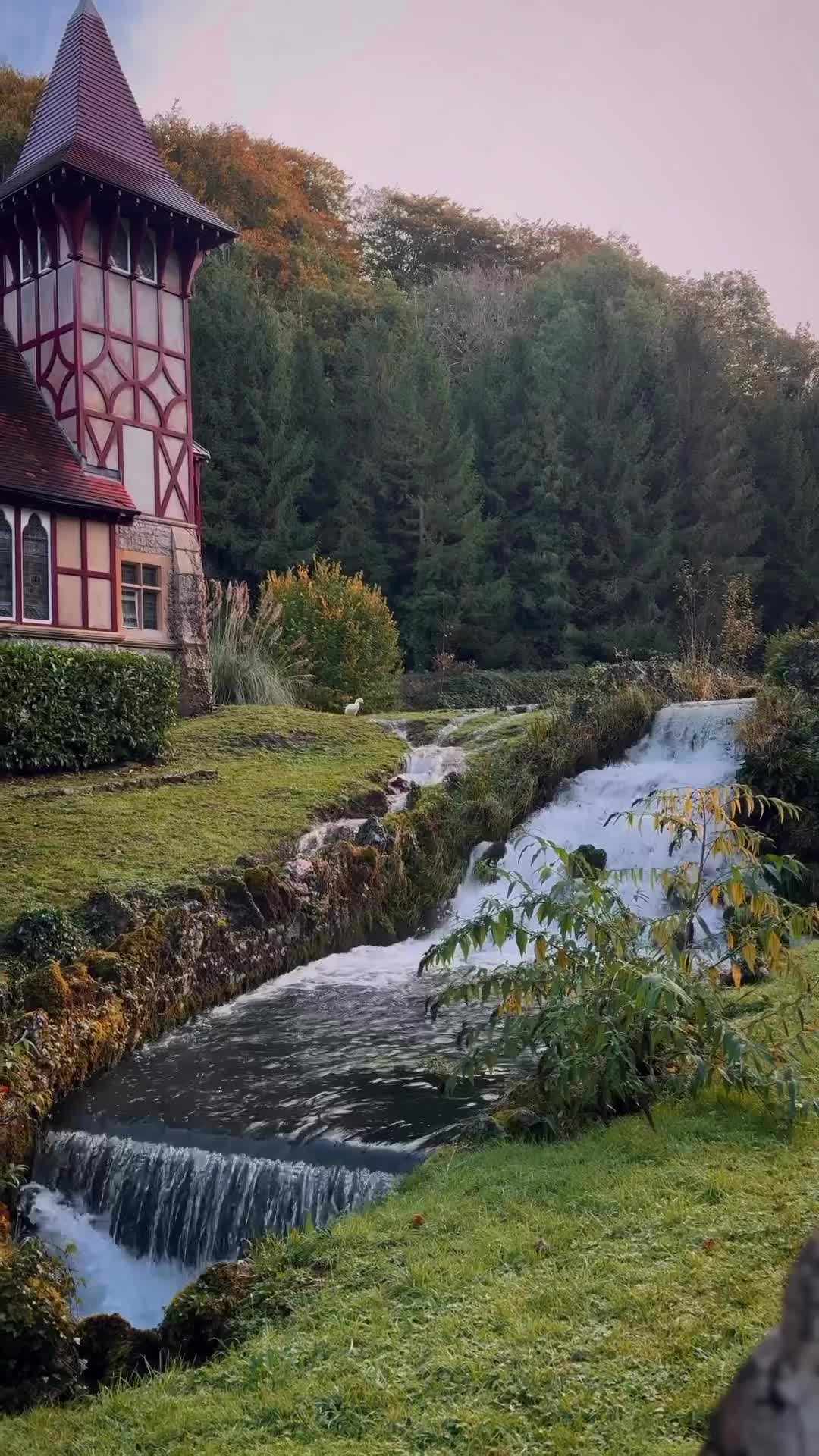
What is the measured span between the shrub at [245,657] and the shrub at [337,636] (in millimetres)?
325

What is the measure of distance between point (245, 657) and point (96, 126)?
9002mm

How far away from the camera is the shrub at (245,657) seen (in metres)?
19.3

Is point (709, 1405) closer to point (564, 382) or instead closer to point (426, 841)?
point (426, 841)

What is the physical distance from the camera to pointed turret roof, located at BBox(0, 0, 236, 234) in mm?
17812

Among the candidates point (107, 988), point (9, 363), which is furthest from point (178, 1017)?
point (9, 363)

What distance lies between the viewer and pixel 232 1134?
653cm

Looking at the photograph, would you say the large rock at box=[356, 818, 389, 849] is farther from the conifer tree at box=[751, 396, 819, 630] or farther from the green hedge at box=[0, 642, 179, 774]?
the conifer tree at box=[751, 396, 819, 630]

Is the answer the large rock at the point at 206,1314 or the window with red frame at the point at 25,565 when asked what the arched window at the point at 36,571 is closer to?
the window with red frame at the point at 25,565

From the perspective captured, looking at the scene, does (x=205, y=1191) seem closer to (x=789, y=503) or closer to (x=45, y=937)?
(x=45, y=937)

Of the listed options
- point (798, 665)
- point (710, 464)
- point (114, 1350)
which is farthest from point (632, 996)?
point (710, 464)

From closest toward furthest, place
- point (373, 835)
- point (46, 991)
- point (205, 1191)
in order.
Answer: point (205, 1191) → point (46, 991) → point (373, 835)

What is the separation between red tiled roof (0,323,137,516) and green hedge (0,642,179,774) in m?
2.68

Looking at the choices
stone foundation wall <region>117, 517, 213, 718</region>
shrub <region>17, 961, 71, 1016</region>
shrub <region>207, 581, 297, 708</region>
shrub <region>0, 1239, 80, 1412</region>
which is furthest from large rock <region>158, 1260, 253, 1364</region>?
shrub <region>207, 581, 297, 708</region>

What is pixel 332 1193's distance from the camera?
5922mm
